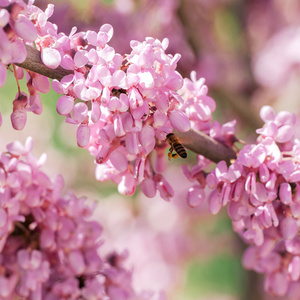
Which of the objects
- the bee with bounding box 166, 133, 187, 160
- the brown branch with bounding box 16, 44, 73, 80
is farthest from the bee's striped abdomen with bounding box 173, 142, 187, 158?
the brown branch with bounding box 16, 44, 73, 80

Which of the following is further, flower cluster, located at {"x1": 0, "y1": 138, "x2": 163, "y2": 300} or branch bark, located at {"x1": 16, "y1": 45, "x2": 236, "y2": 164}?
flower cluster, located at {"x1": 0, "y1": 138, "x2": 163, "y2": 300}

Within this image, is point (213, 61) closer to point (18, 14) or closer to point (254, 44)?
point (254, 44)

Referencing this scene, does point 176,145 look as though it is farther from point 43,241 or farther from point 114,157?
point 43,241

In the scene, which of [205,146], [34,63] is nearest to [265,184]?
[205,146]

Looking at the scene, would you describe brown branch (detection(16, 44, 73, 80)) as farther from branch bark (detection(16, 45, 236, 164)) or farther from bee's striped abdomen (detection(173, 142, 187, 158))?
bee's striped abdomen (detection(173, 142, 187, 158))

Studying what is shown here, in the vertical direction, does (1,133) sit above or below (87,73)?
below

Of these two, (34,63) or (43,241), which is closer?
(34,63)

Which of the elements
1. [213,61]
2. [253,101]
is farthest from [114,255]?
[253,101]
